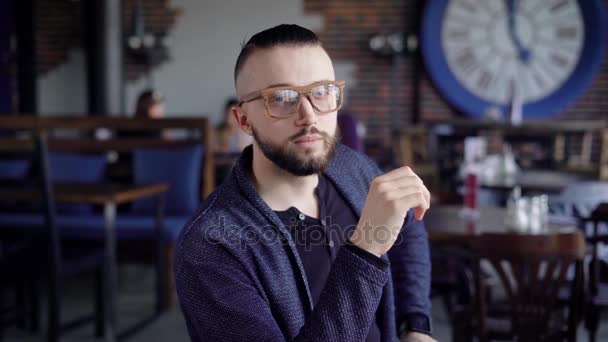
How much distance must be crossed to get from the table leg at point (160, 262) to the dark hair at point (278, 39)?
216 centimetres

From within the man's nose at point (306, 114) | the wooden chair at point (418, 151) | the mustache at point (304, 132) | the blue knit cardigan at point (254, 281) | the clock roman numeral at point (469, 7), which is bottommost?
the wooden chair at point (418, 151)

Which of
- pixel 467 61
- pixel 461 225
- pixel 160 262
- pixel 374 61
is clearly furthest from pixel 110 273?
pixel 467 61

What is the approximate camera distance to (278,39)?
979 mm

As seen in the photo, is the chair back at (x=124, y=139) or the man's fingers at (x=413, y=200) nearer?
the man's fingers at (x=413, y=200)

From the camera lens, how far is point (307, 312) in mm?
1029

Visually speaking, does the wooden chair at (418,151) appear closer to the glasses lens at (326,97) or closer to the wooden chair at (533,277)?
the wooden chair at (533,277)

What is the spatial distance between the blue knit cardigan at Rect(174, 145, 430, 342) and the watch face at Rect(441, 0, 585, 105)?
192 inches

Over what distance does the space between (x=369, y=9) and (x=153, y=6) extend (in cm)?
221

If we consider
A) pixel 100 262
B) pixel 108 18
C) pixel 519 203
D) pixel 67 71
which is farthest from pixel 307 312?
pixel 67 71

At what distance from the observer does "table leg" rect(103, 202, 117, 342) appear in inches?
102

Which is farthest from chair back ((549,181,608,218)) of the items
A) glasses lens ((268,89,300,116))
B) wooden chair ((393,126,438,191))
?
glasses lens ((268,89,300,116))

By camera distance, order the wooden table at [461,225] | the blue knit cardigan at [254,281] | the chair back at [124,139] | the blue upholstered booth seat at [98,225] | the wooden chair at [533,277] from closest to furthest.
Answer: the blue knit cardigan at [254,281], the wooden chair at [533,277], the wooden table at [461,225], the blue upholstered booth seat at [98,225], the chair back at [124,139]

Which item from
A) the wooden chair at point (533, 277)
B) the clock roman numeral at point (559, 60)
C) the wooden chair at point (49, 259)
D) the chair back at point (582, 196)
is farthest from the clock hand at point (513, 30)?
the wooden chair at point (49, 259)

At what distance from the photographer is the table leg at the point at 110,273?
258cm
